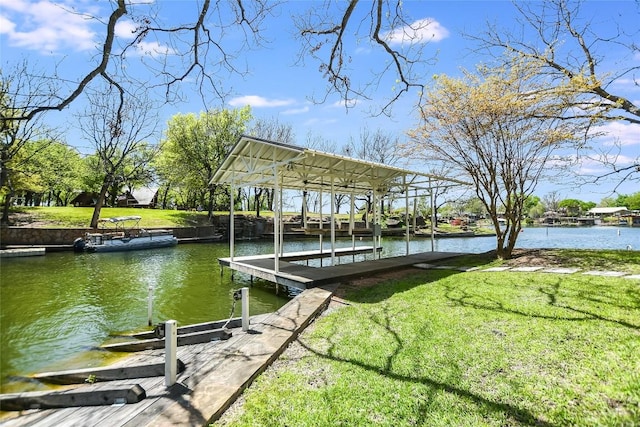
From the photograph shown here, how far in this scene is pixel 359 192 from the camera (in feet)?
44.0

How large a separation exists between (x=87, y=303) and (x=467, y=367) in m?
9.14

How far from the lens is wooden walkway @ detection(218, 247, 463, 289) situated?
7.86 metres

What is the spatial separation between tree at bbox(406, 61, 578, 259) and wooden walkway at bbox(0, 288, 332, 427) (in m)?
8.38

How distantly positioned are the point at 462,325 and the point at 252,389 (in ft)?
9.49

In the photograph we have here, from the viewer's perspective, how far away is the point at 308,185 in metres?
13.2

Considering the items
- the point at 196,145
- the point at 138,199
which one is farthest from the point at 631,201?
the point at 138,199

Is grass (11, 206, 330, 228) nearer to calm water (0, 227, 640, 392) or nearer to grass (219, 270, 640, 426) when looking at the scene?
calm water (0, 227, 640, 392)

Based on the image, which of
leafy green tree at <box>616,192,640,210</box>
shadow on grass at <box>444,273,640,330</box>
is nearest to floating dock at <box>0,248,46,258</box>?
shadow on grass at <box>444,273,640,330</box>

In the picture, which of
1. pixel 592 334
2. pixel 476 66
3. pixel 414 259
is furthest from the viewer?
pixel 414 259

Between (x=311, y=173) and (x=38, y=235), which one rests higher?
(x=311, y=173)

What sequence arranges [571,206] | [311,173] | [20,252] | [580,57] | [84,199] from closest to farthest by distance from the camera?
[580,57], [311,173], [20,252], [84,199], [571,206]

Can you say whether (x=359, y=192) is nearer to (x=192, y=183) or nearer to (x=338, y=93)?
(x=338, y=93)

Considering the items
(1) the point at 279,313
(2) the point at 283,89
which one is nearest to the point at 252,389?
(1) the point at 279,313

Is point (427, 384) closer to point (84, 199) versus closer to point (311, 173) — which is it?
point (311, 173)
